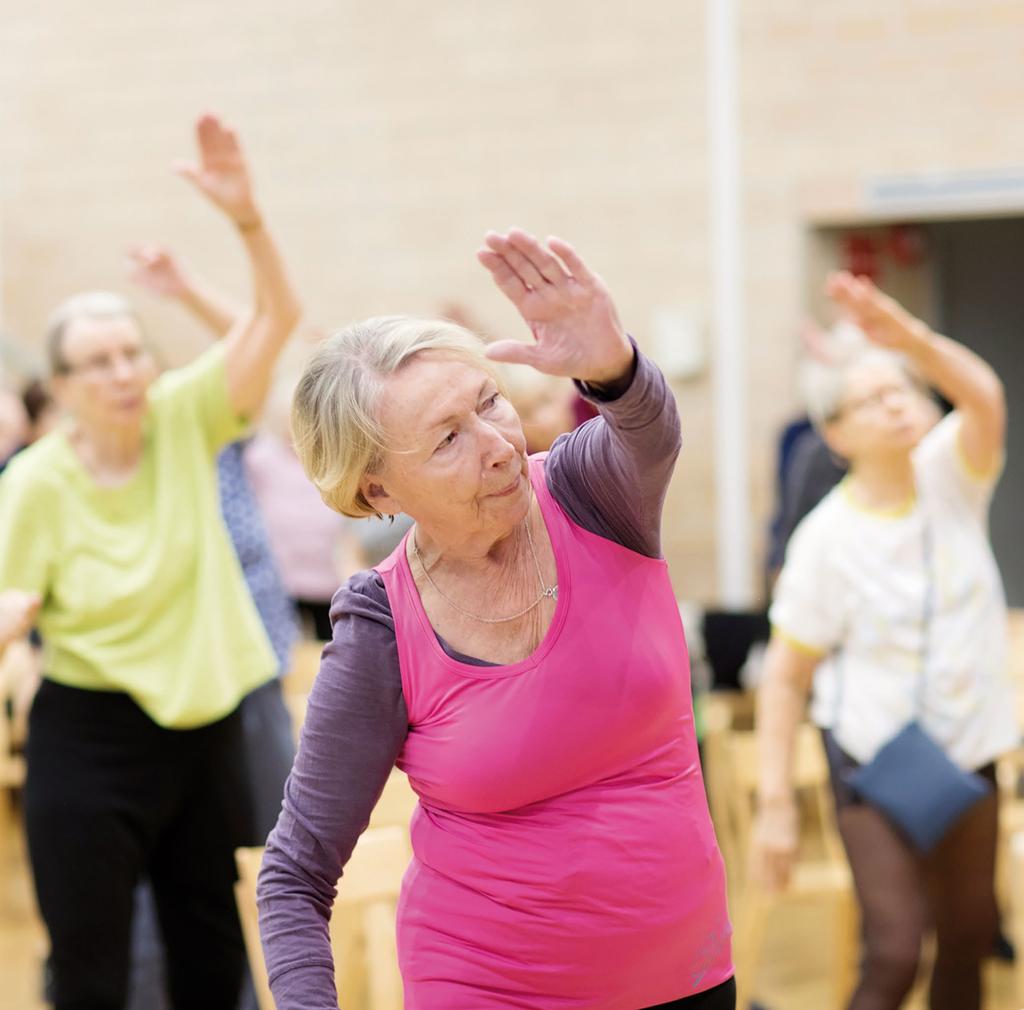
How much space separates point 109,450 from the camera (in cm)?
300

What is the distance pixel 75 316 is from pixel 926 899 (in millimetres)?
2016

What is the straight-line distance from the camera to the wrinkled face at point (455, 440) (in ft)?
5.36

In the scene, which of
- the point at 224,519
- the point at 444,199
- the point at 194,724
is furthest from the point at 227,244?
the point at 194,724

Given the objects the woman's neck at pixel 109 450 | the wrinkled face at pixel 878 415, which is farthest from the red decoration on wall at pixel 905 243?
the woman's neck at pixel 109 450

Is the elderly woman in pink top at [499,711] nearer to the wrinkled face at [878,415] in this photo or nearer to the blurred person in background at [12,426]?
the wrinkled face at [878,415]

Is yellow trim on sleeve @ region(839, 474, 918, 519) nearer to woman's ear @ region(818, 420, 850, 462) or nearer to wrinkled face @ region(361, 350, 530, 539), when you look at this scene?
woman's ear @ region(818, 420, 850, 462)

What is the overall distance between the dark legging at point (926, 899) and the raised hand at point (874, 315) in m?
0.86

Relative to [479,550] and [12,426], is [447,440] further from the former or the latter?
[12,426]

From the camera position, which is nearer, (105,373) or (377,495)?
(377,495)

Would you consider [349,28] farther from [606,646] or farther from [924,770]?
[606,646]

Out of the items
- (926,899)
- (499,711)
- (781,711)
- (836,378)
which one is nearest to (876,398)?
(836,378)

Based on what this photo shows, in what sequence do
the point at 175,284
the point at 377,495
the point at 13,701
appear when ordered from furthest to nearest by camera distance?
the point at 13,701 → the point at 175,284 → the point at 377,495

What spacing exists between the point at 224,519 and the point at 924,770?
5.47 ft

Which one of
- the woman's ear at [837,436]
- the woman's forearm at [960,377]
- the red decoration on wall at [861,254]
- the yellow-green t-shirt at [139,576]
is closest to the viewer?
the yellow-green t-shirt at [139,576]
